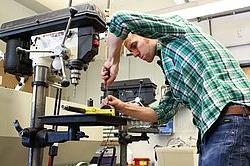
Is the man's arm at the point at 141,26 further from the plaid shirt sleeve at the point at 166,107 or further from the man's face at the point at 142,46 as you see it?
the plaid shirt sleeve at the point at 166,107

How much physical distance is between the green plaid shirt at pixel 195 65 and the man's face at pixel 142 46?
10cm

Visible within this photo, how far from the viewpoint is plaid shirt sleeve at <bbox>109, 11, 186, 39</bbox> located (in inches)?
44.2

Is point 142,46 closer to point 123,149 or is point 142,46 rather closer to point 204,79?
point 204,79

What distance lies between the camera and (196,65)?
1.14m

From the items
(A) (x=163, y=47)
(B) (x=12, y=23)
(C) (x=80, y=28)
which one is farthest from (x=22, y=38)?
(A) (x=163, y=47)

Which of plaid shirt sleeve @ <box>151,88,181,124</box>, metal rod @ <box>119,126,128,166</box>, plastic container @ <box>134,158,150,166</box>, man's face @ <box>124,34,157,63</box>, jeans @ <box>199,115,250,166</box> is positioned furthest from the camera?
plastic container @ <box>134,158,150,166</box>

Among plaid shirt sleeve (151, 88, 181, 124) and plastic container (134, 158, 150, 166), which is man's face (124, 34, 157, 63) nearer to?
plaid shirt sleeve (151, 88, 181, 124)

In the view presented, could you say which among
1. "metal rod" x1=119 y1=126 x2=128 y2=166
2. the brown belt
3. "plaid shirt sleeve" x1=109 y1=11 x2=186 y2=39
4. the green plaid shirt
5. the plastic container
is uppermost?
"plaid shirt sleeve" x1=109 y1=11 x2=186 y2=39

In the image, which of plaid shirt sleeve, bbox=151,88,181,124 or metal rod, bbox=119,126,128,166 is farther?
metal rod, bbox=119,126,128,166

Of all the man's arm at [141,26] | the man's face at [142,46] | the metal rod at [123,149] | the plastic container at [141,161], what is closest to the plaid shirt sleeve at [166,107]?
the man's face at [142,46]

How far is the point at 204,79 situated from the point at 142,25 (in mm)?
296

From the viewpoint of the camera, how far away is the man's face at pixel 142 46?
1.33 m

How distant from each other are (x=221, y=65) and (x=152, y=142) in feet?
10.9

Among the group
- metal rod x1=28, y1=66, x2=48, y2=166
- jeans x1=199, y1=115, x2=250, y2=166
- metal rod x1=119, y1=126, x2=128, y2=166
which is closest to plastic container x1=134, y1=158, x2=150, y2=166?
metal rod x1=119, y1=126, x2=128, y2=166
